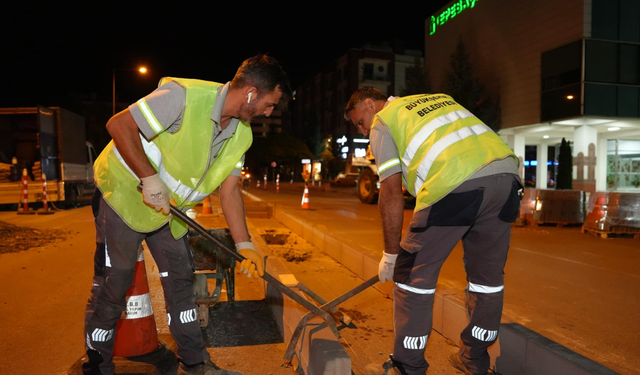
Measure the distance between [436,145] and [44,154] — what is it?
13.8m

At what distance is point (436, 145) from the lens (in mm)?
2305

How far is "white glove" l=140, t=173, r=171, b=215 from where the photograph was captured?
2324 millimetres

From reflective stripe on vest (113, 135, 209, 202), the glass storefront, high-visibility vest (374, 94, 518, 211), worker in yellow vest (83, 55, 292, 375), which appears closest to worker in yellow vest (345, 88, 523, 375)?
high-visibility vest (374, 94, 518, 211)

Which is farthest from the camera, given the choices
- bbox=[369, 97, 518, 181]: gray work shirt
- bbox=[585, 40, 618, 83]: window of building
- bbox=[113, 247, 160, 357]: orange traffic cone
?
bbox=[585, 40, 618, 83]: window of building

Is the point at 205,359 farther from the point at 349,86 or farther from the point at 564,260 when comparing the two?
the point at 349,86

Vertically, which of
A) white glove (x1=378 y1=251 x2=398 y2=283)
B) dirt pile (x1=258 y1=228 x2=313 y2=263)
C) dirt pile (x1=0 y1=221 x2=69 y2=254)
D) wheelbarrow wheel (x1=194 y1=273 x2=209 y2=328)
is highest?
white glove (x1=378 y1=251 x2=398 y2=283)

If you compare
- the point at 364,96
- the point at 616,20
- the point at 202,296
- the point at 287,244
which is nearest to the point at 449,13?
the point at 616,20

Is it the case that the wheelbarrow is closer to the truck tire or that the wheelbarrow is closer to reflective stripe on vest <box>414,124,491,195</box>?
reflective stripe on vest <box>414,124,491,195</box>

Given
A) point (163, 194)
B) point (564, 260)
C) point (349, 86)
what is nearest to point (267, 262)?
point (163, 194)

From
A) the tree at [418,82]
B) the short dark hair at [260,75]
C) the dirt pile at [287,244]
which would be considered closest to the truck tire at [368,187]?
the dirt pile at [287,244]

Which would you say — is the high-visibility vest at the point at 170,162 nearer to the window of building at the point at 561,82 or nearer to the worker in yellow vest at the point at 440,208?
the worker in yellow vest at the point at 440,208

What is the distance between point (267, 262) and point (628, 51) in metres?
20.2

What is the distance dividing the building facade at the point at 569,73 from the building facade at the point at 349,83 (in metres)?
19.5

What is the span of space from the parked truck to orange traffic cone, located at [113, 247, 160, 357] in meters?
11.8
